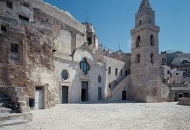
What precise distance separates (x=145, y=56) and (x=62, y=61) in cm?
1395

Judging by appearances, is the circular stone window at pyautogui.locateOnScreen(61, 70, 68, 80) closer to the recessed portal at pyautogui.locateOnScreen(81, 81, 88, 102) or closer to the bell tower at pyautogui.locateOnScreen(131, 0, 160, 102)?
the recessed portal at pyautogui.locateOnScreen(81, 81, 88, 102)

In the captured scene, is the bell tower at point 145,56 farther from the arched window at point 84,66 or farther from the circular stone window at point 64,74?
the circular stone window at point 64,74

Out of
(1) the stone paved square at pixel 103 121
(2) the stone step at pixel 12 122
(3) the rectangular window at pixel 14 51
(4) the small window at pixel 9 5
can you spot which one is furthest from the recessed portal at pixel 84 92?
(2) the stone step at pixel 12 122

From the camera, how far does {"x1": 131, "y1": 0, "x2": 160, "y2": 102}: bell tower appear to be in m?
28.8

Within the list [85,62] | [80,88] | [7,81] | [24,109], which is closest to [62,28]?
[85,62]

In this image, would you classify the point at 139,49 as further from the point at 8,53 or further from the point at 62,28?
the point at 8,53

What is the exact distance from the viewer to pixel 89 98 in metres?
26.3

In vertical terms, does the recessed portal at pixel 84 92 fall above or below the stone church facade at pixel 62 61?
below

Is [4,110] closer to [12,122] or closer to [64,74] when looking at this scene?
[12,122]

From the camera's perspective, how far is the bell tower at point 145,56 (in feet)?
94.6

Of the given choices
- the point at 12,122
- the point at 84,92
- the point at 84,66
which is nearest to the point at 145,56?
the point at 84,66

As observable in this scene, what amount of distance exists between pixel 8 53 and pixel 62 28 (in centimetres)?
1432

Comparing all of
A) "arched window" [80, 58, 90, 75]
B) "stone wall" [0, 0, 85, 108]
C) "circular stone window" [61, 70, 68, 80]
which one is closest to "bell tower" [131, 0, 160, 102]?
"arched window" [80, 58, 90, 75]

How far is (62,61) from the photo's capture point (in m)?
22.7
